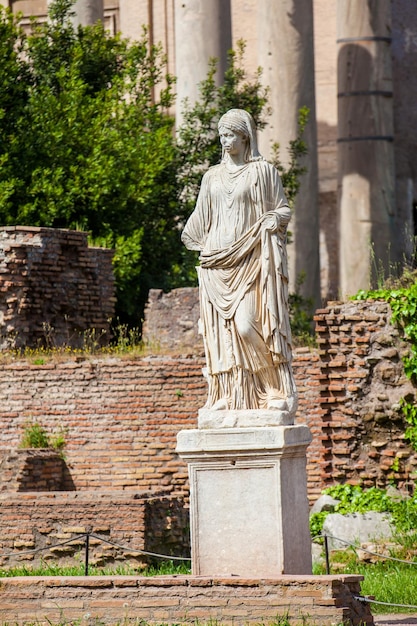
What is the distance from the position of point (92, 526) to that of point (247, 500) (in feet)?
18.2

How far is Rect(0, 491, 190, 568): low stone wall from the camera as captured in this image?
16219 mm

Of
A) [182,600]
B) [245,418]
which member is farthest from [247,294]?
[182,600]

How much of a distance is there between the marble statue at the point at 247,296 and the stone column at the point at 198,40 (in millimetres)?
15517

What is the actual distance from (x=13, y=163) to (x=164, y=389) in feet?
22.2

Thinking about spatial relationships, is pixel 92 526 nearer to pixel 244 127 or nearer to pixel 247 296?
pixel 247 296

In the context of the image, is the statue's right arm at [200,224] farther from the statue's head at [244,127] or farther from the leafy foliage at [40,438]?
the leafy foliage at [40,438]

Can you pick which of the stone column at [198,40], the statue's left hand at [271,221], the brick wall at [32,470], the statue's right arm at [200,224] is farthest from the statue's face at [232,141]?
the stone column at [198,40]

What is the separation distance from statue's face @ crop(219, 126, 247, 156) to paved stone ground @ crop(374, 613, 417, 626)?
11.6 ft

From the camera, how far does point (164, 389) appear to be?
19.6 meters

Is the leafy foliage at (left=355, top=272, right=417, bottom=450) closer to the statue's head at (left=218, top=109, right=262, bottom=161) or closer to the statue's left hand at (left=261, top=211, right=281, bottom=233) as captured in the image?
the statue's head at (left=218, top=109, right=262, bottom=161)

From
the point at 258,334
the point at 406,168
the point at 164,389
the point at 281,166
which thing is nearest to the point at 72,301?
the point at 164,389

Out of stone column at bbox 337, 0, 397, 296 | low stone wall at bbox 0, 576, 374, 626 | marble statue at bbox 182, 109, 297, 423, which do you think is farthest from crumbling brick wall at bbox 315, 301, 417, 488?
stone column at bbox 337, 0, 397, 296

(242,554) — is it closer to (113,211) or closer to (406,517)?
(406,517)

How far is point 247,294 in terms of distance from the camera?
37.3 ft
